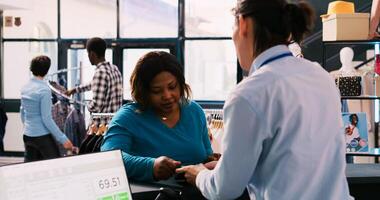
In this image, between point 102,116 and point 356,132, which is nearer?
point 356,132

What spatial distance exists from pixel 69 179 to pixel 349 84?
9.49 feet

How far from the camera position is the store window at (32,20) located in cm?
753

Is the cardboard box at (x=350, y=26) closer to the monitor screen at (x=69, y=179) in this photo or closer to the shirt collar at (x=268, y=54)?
Result: the shirt collar at (x=268, y=54)

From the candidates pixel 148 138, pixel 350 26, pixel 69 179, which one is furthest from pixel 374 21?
pixel 69 179

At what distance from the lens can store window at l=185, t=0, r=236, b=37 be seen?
7.00 meters

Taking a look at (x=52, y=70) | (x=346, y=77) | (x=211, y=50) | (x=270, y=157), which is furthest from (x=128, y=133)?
(x=52, y=70)

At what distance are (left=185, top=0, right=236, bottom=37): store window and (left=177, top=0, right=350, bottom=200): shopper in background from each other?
18.6 feet

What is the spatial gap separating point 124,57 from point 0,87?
1929 millimetres

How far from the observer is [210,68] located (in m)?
7.09

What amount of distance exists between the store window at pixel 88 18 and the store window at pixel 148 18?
165 mm

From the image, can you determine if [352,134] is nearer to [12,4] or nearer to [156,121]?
[156,121]

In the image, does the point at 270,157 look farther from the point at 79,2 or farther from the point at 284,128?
the point at 79,2

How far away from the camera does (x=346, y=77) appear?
365 centimetres

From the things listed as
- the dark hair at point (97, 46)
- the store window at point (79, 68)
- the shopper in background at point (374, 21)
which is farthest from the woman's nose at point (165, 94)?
the store window at point (79, 68)
